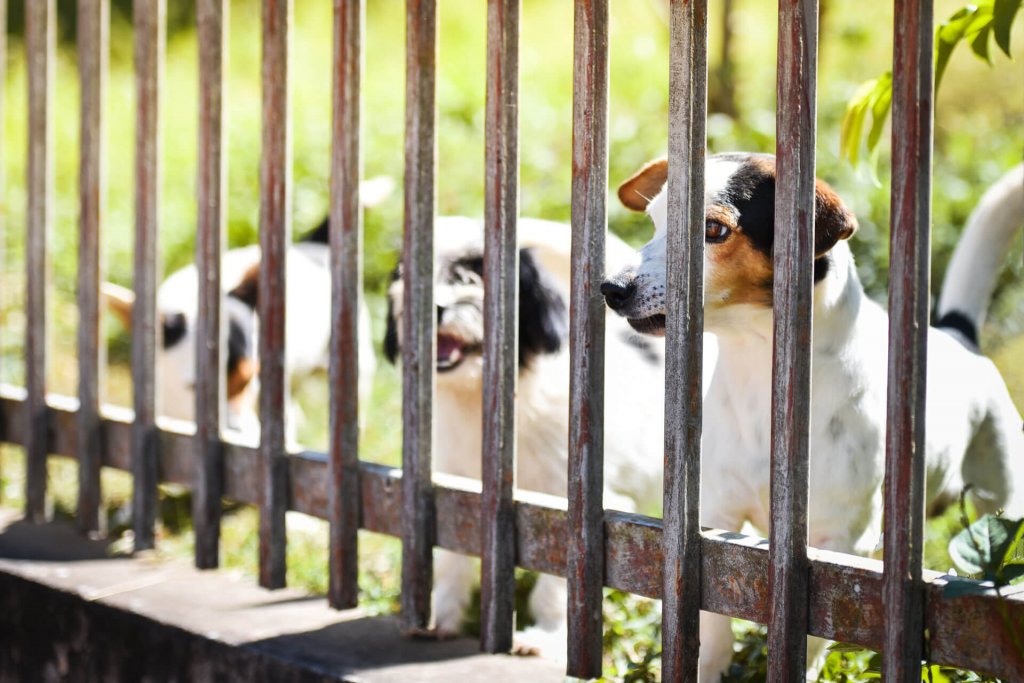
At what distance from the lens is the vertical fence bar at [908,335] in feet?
6.14

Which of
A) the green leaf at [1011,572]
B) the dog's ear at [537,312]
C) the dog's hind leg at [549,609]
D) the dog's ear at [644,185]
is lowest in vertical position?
the dog's hind leg at [549,609]

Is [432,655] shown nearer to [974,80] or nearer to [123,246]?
[123,246]

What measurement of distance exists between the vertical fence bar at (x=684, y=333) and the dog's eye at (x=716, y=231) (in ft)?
0.63

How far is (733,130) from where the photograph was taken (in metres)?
7.94

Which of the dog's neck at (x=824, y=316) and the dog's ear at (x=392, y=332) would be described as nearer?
the dog's neck at (x=824, y=316)

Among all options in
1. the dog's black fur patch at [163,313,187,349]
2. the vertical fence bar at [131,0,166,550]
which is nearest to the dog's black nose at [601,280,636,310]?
the vertical fence bar at [131,0,166,550]

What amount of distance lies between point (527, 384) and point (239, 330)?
2.09 meters

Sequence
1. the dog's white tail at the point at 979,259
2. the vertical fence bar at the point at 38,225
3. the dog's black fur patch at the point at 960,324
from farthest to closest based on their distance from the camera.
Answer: the vertical fence bar at the point at 38,225 → the dog's black fur patch at the point at 960,324 → the dog's white tail at the point at 979,259

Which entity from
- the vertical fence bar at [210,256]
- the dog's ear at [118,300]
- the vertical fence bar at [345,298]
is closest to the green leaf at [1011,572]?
the vertical fence bar at [345,298]

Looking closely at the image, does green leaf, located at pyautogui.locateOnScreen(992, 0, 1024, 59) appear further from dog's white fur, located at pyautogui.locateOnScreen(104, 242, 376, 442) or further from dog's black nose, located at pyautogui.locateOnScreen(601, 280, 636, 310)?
dog's white fur, located at pyautogui.locateOnScreen(104, 242, 376, 442)

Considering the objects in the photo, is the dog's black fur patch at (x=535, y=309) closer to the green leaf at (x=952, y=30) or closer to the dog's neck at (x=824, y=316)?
the dog's neck at (x=824, y=316)

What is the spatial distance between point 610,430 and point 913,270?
1.54m

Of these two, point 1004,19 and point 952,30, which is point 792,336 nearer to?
point 1004,19

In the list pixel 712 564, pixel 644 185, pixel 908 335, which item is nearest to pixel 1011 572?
pixel 908 335
